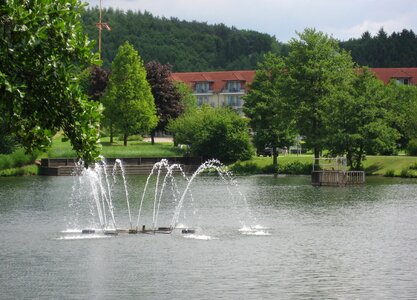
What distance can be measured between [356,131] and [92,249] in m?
54.7

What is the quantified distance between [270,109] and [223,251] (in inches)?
2627

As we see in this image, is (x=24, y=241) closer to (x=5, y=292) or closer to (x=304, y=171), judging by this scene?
(x=5, y=292)

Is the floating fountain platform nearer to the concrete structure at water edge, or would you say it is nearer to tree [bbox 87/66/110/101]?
the concrete structure at water edge

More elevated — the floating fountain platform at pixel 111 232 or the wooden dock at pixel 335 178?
the wooden dock at pixel 335 178

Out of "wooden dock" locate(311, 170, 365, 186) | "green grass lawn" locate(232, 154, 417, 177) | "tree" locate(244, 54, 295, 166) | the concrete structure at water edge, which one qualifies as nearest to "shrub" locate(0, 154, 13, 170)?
the concrete structure at water edge

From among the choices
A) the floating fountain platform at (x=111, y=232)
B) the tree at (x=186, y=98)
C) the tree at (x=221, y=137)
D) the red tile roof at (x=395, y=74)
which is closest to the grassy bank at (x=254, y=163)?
the tree at (x=221, y=137)

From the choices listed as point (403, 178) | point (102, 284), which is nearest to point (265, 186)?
point (403, 178)

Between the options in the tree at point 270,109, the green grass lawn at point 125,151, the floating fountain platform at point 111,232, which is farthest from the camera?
the green grass lawn at point 125,151

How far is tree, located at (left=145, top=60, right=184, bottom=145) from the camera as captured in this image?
13262 centimetres

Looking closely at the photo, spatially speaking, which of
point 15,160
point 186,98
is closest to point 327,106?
point 15,160

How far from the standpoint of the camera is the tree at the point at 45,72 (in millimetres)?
19188

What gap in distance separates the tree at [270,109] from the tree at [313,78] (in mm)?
1710

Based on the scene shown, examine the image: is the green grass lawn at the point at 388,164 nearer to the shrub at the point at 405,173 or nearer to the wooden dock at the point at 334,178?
the shrub at the point at 405,173

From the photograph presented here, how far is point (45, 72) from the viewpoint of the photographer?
797 inches
